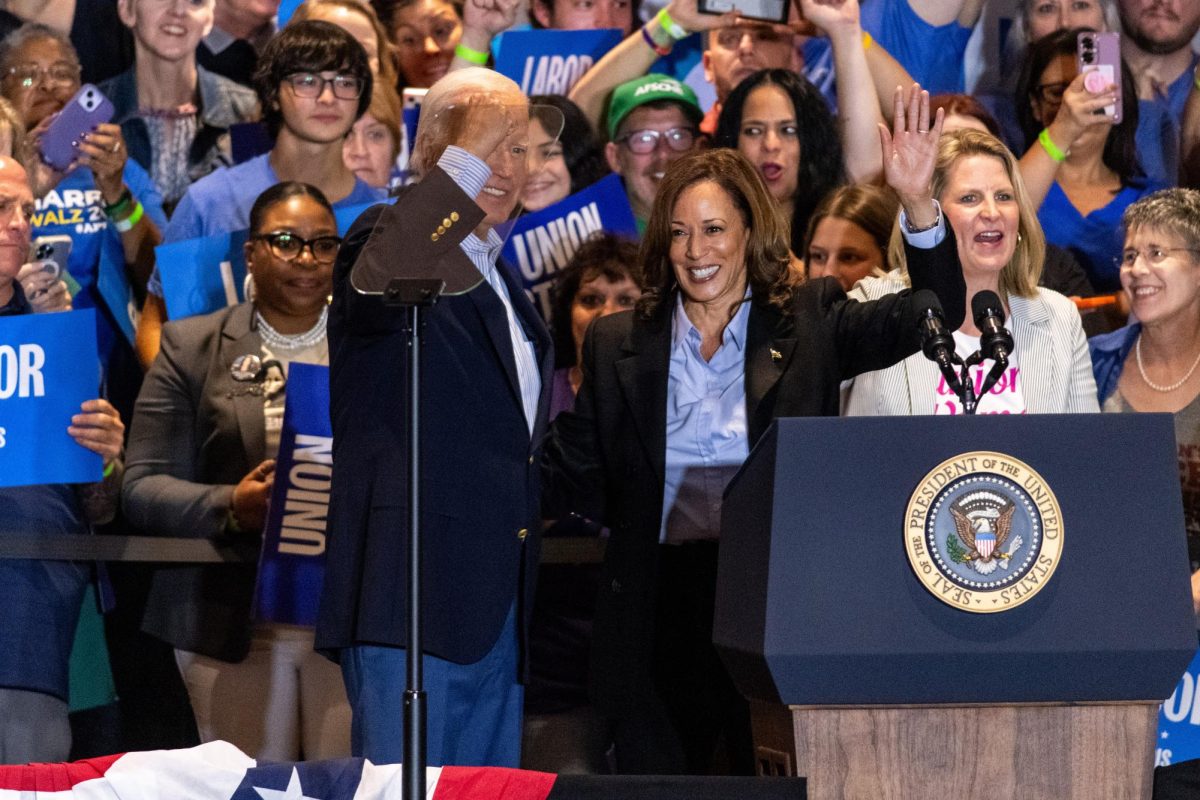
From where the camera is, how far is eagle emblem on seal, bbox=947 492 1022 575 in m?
1.98

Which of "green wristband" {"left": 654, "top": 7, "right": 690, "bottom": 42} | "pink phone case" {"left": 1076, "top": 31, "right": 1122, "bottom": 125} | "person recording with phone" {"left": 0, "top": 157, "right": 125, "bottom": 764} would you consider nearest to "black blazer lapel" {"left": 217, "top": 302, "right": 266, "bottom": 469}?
"person recording with phone" {"left": 0, "top": 157, "right": 125, "bottom": 764}

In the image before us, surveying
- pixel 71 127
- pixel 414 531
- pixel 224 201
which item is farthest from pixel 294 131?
pixel 414 531

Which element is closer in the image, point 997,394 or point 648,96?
point 997,394

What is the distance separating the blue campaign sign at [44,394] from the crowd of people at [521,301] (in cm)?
9

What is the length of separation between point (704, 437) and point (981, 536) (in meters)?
1.14

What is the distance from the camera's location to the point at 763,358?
3086 mm

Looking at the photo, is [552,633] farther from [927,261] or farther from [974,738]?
[974,738]

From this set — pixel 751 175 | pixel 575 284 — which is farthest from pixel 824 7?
pixel 751 175

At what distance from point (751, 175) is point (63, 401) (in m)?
1.65

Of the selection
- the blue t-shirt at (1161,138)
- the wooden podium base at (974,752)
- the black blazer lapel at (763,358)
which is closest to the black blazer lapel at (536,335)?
the black blazer lapel at (763,358)

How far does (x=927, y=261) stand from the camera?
2.95m

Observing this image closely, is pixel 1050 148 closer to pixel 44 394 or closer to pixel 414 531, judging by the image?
pixel 44 394

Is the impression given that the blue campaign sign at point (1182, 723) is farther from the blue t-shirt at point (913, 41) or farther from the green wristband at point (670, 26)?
the green wristband at point (670, 26)

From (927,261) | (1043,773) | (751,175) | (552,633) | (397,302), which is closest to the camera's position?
(1043,773)
